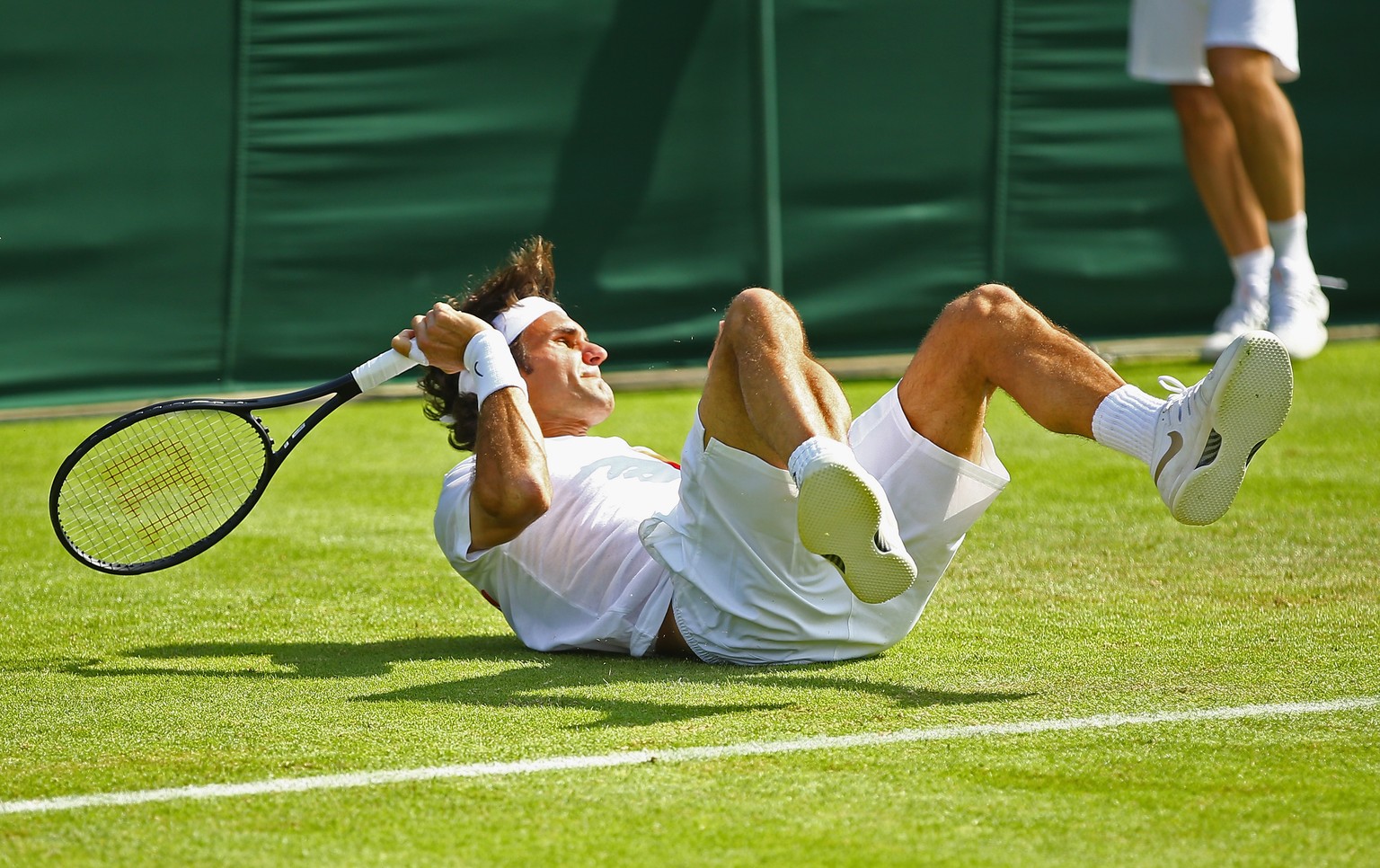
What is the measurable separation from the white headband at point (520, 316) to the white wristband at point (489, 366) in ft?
0.63

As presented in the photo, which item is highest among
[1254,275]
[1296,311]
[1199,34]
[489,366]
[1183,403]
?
[1199,34]

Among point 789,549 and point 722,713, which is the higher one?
point 789,549

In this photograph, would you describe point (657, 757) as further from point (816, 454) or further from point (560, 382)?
point (560, 382)

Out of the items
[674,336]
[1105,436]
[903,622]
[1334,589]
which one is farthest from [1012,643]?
[674,336]

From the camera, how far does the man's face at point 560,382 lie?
381 centimetres

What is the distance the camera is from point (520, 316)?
3.88 m

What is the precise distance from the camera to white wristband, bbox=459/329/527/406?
137 inches

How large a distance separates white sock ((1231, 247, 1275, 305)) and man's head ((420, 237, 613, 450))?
14.3 feet

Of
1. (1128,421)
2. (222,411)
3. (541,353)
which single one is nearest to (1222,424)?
(1128,421)

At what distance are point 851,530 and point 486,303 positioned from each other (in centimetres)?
145

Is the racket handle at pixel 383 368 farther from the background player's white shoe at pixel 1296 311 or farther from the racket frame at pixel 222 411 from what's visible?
the background player's white shoe at pixel 1296 311

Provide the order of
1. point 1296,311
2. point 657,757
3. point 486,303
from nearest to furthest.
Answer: point 657,757 < point 486,303 < point 1296,311

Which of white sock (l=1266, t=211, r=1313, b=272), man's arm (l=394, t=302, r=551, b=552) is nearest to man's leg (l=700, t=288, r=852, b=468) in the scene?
man's arm (l=394, t=302, r=551, b=552)

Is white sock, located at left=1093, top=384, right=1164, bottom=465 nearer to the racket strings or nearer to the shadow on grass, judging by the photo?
the shadow on grass
